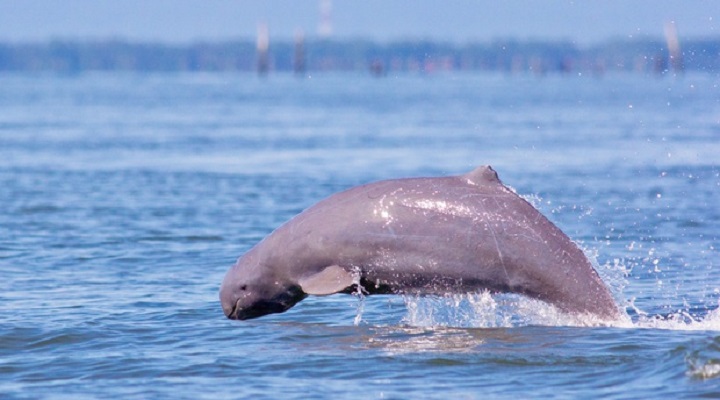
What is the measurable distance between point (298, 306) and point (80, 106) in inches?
3018

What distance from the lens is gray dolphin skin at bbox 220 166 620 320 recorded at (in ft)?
43.9

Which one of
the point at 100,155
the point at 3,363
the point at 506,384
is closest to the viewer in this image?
the point at 506,384

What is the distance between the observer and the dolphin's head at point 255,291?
14219 mm

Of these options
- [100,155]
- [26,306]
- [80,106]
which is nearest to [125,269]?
[26,306]

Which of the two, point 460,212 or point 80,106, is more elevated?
point 460,212

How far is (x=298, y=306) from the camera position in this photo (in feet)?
53.7

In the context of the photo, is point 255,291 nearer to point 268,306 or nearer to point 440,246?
point 268,306

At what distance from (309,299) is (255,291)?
241 cm

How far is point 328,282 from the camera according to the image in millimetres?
13406

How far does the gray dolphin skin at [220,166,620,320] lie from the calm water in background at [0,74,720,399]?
0.51 m

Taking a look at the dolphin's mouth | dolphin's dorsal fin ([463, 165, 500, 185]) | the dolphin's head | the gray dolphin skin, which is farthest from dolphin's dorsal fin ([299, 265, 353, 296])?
dolphin's dorsal fin ([463, 165, 500, 185])

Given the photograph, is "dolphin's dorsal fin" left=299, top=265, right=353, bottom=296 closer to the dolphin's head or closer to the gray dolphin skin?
the gray dolphin skin

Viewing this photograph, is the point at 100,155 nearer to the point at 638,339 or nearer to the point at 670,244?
the point at 670,244

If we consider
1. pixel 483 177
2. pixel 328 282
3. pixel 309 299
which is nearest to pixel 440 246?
pixel 483 177
